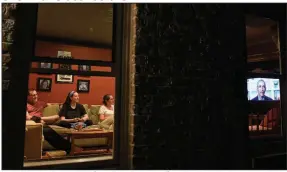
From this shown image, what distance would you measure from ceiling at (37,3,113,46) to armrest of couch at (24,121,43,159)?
50.0 inches

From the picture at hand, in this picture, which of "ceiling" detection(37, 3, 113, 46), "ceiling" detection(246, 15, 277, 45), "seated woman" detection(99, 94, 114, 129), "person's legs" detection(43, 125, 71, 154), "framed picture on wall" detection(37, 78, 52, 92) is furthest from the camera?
"framed picture on wall" detection(37, 78, 52, 92)

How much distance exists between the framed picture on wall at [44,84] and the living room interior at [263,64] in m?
4.57

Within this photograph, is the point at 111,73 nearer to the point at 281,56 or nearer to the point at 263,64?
the point at 263,64

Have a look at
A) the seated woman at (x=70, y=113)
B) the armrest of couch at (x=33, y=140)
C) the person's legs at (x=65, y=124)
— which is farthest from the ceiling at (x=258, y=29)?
the person's legs at (x=65, y=124)

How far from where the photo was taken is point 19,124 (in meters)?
1.60

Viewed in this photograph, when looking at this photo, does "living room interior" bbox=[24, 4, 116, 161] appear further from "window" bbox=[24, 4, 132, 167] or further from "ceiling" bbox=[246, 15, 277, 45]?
"ceiling" bbox=[246, 15, 277, 45]

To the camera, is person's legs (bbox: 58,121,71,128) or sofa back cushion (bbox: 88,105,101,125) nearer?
person's legs (bbox: 58,121,71,128)

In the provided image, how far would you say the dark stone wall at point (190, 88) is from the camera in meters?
1.90

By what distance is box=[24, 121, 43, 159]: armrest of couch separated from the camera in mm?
2654

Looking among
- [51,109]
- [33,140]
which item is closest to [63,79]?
[51,109]

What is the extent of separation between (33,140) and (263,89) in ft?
→ 8.97

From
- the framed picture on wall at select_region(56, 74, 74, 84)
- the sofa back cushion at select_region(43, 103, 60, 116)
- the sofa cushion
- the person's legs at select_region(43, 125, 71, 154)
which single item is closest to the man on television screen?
the sofa cushion

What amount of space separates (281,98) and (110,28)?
6.83 feet

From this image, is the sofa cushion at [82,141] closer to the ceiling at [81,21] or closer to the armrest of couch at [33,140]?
the armrest of couch at [33,140]
